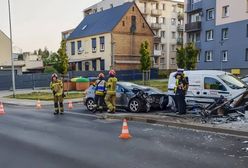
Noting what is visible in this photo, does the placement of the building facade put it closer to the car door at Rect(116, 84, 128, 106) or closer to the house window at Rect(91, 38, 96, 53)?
the house window at Rect(91, 38, 96, 53)

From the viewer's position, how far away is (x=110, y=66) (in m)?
49.8

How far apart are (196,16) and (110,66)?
1498cm

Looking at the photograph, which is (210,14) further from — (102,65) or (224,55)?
(102,65)

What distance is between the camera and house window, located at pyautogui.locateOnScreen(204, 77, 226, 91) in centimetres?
1334

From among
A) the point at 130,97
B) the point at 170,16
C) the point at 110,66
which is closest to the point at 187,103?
the point at 130,97

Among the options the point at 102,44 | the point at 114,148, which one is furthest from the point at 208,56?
the point at 114,148

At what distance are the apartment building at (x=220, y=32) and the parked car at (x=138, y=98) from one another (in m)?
28.1

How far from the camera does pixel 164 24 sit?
230 ft

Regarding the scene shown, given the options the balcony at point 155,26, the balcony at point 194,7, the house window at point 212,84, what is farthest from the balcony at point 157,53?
the house window at point 212,84

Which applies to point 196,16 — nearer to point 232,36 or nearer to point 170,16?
point 232,36

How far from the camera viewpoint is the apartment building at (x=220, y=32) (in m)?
40.5

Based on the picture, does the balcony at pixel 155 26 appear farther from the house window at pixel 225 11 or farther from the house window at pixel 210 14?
the house window at pixel 225 11

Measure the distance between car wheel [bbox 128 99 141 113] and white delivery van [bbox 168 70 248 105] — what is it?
4.80 feet

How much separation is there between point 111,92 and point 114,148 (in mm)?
6077
